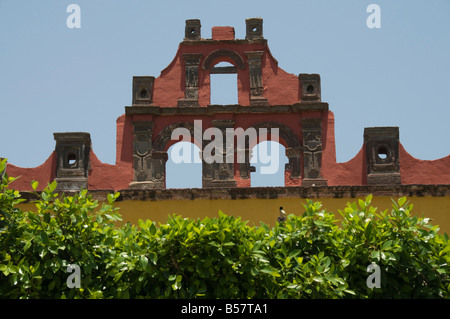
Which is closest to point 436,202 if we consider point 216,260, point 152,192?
point 152,192

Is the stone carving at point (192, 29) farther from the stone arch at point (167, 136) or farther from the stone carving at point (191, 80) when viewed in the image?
the stone arch at point (167, 136)

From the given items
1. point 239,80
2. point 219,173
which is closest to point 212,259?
point 219,173

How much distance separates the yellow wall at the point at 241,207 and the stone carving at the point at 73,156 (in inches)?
71.9

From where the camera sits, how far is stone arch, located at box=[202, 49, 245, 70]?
16045mm

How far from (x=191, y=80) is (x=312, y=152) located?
337cm

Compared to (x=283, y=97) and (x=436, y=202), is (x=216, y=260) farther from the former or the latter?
(x=283, y=97)

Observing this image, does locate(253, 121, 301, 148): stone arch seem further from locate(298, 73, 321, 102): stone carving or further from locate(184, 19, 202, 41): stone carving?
locate(184, 19, 202, 41): stone carving

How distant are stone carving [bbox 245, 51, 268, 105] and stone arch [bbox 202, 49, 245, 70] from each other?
8.5 inches

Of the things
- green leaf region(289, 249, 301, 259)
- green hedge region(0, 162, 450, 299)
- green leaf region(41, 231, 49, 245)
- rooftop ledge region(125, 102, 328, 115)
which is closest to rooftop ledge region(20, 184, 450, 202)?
rooftop ledge region(125, 102, 328, 115)

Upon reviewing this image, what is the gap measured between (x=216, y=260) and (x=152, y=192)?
569 cm

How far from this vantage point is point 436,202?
1351 centimetres

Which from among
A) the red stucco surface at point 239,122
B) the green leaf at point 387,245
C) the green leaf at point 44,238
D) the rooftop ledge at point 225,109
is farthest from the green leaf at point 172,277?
the rooftop ledge at point 225,109
